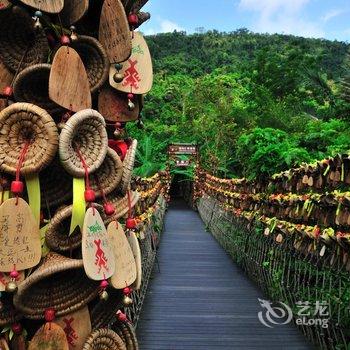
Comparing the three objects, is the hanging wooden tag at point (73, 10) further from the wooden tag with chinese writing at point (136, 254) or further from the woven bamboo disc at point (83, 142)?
the wooden tag with chinese writing at point (136, 254)

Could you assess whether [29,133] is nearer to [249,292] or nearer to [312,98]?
[249,292]

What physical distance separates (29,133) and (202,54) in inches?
1850

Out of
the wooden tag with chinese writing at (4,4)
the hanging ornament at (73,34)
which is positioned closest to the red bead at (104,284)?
the hanging ornament at (73,34)

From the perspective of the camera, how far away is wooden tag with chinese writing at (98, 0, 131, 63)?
141 centimetres

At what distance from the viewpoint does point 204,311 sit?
4156mm

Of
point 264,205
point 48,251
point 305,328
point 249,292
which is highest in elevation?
point 48,251

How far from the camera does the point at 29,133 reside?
1.30 meters

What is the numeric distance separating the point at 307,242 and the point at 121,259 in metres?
2.30

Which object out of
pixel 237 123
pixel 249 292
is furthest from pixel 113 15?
pixel 237 123

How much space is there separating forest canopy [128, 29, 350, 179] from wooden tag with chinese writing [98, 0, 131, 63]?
3.20 metres

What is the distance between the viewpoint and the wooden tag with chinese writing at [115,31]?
1.41 metres

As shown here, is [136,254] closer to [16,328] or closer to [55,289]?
[55,289]

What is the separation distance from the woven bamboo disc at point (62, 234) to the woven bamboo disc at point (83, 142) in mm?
119

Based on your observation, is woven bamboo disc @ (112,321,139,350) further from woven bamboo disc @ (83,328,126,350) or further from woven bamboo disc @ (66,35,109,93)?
woven bamboo disc @ (66,35,109,93)
